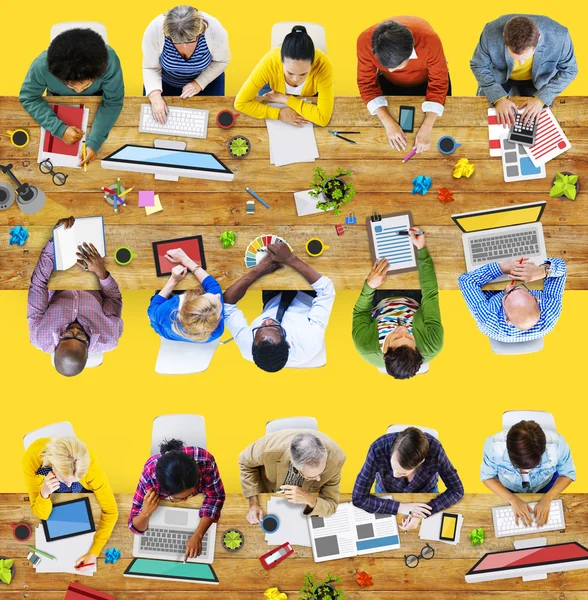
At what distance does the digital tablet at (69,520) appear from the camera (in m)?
4.93

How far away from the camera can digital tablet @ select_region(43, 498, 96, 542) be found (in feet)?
16.2

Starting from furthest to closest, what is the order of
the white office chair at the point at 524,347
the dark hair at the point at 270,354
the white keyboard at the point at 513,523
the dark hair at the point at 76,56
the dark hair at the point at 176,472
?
1. the white office chair at the point at 524,347
2. the white keyboard at the point at 513,523
3. the dark hair at the point at 176,472
4. the dark hair at the point at 270,354
5. the dark hair at the point at 76,56

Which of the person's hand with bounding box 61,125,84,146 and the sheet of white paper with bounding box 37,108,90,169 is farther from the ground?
the person's hand with bounding box 61,125,84,146

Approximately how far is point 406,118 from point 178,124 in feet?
4.24

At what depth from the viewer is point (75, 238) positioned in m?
4.85

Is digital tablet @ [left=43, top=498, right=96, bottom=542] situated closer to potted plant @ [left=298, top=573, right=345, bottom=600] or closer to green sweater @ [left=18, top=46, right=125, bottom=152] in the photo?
potted plant @ [left=298, top=573, right=345, bottom=600]

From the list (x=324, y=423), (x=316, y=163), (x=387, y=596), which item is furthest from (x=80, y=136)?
(x=387, y=596)

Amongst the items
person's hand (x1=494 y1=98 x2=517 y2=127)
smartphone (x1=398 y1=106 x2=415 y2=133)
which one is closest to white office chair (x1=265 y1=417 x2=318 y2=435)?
smartphone (x1=398 y1=106 x2=415 y2=133)

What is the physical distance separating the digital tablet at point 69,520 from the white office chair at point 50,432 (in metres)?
0.49

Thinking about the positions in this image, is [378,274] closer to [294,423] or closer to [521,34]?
[294,423]

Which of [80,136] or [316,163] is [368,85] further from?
[80,136]

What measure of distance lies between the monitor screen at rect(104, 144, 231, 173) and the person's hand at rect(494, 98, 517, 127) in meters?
1.57

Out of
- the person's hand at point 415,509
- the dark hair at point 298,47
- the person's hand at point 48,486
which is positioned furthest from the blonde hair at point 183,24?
the person's hand at point 415,509

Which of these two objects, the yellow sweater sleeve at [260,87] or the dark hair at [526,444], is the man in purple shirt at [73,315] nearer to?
the yellow sweater sleeve at [260,87]
